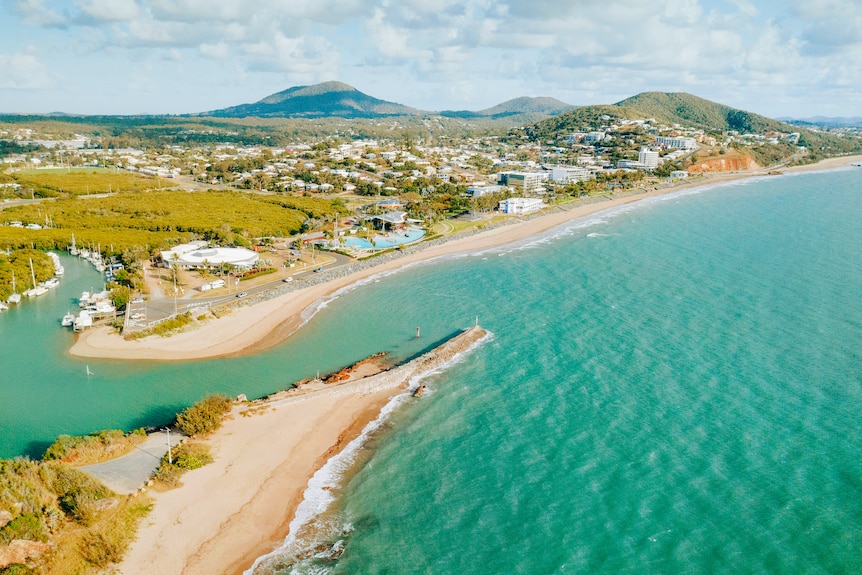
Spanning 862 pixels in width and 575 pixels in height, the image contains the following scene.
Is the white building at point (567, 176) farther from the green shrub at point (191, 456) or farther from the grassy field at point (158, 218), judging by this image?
the green shrub at point (191, 456)

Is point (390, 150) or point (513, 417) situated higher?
point (390, 150)

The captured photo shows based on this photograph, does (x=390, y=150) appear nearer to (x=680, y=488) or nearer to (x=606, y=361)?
(x=606, y=361)

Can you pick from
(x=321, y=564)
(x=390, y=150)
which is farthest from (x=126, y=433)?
(x=390, y=150)

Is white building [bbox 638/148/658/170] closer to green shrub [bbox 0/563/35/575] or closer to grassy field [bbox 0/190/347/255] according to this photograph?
grassy field [bbox 0/190/347/255]

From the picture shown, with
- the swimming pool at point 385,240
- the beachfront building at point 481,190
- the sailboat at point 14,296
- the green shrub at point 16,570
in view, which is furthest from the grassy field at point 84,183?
the green shrub at point 16,570

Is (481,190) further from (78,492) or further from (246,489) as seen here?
(78,492)

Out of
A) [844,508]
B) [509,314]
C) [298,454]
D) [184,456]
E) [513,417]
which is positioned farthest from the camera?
[509,314]
